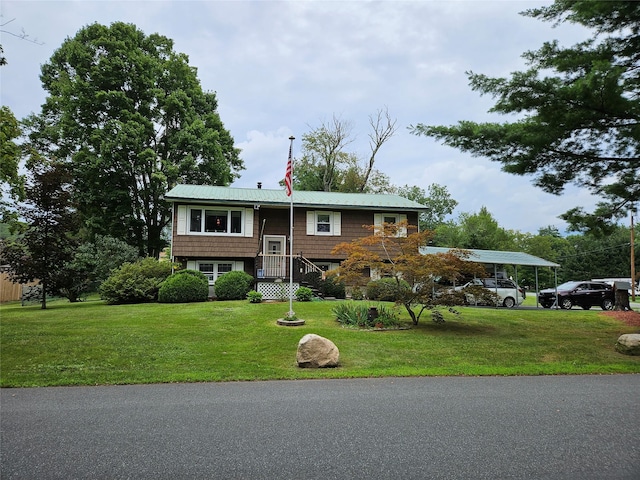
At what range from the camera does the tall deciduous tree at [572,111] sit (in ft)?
27.6

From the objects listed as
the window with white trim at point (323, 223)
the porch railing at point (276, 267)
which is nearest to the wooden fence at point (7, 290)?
the porch railing at point (276, 267)

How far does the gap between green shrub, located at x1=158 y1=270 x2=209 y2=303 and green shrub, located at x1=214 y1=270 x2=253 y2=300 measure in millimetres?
757

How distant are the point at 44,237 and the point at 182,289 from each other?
576 cm

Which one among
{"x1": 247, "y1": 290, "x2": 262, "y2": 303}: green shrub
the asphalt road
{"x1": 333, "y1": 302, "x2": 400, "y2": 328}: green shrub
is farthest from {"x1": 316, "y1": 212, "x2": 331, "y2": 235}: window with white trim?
the asphalt road

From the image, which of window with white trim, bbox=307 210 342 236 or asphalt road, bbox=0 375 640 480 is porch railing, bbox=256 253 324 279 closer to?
window with white trim, bbox=307 210 342 236

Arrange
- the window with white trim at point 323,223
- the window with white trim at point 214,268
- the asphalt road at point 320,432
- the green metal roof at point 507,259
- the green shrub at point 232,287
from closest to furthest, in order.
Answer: the asphalt road at point 320,432, the green shrub at point 232,287, the window with white trim at point 214,268, the green metal roof at point 507,259, the window with white trim at point 323,223

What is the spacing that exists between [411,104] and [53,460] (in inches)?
578

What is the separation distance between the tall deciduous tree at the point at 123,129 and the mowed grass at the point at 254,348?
48.6 feet

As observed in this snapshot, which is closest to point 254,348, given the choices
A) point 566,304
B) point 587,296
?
point 566,304

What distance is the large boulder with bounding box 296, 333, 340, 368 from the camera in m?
7.87

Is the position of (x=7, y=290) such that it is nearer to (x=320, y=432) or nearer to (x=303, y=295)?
(x=303, y=295)

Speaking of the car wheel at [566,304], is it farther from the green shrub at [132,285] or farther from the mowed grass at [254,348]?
the green shrub at [132,285]

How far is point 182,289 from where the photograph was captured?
16.9 m

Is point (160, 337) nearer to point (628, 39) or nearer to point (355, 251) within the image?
point (355, 251)
